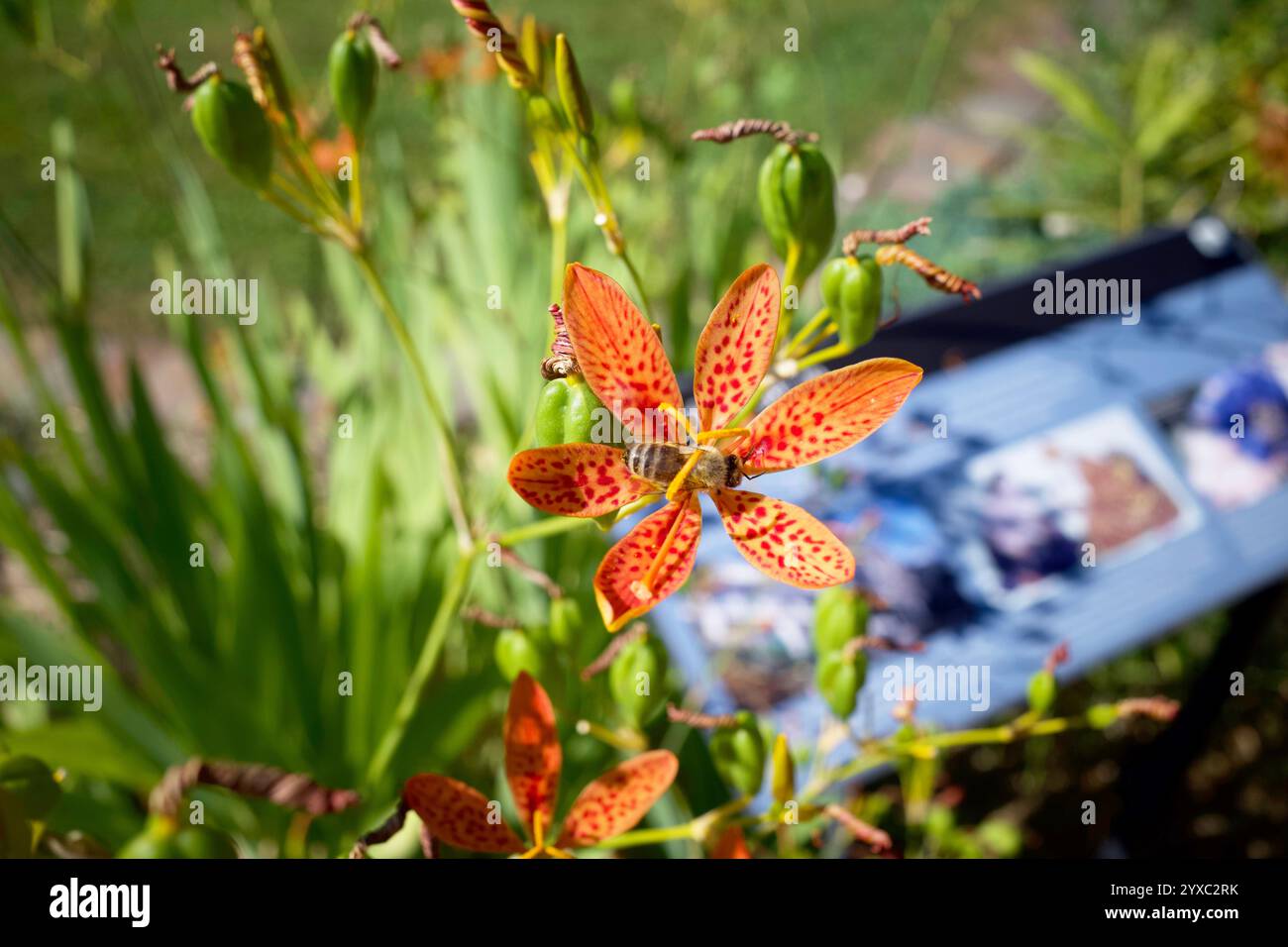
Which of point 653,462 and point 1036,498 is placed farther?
point 1036,498

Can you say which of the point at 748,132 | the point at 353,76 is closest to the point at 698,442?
the point at 748,132

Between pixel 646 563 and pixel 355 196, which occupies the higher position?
pixel 355 196

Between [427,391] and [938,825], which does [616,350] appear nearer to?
[427,391]

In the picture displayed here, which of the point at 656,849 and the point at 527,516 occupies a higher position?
the point at 527,516
